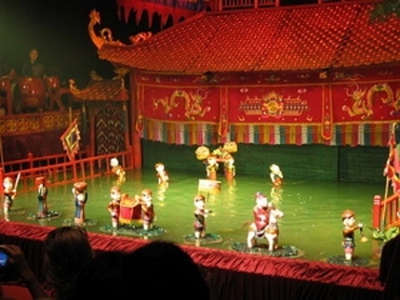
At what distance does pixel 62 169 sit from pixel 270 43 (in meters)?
4.76

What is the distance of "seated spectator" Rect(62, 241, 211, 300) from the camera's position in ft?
4.28

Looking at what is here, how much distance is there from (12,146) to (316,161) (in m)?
6.01

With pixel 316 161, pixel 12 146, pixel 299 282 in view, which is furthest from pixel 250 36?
pixel 299 282

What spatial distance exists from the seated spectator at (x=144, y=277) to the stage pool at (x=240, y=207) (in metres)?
5.12

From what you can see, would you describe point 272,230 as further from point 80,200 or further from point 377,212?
point 80,200

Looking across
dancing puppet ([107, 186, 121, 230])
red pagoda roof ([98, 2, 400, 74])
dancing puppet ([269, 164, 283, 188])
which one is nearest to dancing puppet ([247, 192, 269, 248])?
dancing puppet ([107, 186, 121, 230])

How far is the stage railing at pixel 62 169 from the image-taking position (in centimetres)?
1062

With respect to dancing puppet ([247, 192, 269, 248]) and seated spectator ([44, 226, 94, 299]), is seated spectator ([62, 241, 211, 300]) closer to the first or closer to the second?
seated spectator ([44, 226, 94, 299])

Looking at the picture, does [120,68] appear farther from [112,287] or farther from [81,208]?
[112,287]

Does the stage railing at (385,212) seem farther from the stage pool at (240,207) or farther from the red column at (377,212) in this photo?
the stage pool at (240,207)

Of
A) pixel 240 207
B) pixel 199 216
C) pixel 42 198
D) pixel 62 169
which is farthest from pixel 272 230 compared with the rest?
pixel 62 169

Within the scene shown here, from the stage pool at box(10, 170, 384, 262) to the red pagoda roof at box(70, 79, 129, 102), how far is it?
6.00 feet

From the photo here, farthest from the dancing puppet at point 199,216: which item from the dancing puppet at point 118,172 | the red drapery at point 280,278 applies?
the dancing puppet at point 118,172

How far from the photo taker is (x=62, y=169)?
1210 cm
